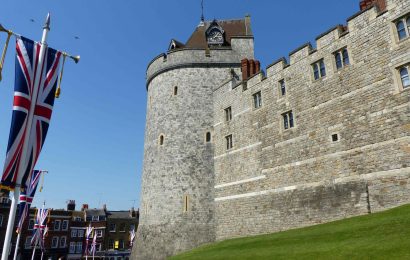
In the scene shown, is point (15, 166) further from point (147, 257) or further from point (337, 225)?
point (147, 257)

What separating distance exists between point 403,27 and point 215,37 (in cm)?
1668

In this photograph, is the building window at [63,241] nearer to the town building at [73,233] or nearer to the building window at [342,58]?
the town building at [73,233]

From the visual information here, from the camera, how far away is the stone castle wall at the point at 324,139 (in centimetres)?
1308

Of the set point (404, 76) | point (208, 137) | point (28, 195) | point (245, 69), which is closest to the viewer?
point (404, 76)

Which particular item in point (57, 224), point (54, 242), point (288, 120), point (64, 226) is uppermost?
point (288, 120)

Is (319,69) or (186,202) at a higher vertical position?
(319,69)

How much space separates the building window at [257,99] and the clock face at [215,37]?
28.6 ft

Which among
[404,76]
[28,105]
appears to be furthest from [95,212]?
[404,76]

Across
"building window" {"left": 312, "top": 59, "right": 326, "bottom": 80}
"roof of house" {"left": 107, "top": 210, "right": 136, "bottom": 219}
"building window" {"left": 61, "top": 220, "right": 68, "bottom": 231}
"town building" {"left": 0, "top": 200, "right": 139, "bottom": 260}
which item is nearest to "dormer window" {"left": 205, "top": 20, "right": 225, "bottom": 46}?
"building window" {"left": 312, "top": 59, "right": 326, "bottom": 80}

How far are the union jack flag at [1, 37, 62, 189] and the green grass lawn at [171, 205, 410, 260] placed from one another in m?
8.53

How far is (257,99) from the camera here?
810 inches

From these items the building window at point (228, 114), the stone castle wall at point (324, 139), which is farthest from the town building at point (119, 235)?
the building window at point (228, 114)

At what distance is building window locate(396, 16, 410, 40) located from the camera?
12992mm

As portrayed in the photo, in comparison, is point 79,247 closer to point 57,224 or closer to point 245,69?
point 57,224
